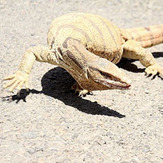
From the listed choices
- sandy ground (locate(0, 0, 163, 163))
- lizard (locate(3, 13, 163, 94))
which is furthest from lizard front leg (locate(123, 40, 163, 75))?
sandy ground (locate(0, 0, 163, 163))

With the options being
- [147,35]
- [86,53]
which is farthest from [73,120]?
[147,35]

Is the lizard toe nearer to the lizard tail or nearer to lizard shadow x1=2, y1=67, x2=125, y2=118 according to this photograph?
the lizard tail

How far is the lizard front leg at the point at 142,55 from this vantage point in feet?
20.2

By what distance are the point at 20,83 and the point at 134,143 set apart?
1696 mm

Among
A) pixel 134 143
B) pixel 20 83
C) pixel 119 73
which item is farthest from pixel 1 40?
pixel 134 143

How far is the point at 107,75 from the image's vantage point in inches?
174

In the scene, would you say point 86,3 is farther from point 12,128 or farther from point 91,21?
point 12,128

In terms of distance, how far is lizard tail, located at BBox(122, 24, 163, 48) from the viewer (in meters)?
6.67

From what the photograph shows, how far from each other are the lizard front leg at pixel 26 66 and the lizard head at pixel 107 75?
0.82 meters

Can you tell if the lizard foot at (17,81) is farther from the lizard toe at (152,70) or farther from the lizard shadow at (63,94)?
the lizard toe at (152,70)

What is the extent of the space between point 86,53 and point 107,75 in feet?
1.48

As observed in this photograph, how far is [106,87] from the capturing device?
4520 millimetres

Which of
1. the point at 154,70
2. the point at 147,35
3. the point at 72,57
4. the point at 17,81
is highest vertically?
the point at 72,57

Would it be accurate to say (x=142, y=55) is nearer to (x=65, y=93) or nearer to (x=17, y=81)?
(x=65, y=93)
